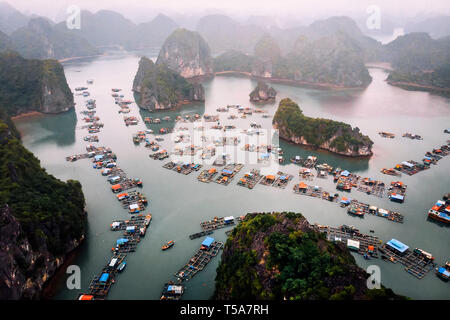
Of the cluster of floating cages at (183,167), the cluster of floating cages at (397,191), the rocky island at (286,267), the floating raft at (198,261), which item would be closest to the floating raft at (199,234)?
the floating raft at (198,261)

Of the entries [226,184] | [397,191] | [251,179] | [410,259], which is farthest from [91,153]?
[410,259]

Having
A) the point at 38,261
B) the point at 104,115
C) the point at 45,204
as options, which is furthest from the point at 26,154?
the point at 104,115

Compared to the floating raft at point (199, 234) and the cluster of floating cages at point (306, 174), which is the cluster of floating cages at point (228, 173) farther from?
the floating raft at point (199, 234)

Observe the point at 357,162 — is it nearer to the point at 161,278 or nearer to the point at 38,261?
the point at 161,278

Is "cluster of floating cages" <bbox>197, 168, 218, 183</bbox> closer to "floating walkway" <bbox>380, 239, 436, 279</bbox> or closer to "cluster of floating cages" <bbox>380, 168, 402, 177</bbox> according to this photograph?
"floating walkway" <bbox>380, 239, 436, 279</bbox>

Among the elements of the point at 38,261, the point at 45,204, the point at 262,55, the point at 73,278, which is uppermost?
the point at 262,55

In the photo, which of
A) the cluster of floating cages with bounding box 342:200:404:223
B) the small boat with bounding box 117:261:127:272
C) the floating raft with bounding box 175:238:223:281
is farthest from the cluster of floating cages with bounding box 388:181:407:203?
the small boat with bounding box 117:261:127:272
